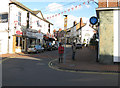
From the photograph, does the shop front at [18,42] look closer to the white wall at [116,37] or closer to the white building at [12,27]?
the white building at [12,27]

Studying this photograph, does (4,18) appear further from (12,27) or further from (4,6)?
(12,27)

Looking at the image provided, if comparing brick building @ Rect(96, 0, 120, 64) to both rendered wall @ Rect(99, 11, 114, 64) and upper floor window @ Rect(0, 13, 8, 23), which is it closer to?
rendered wall @ Rect(99, 11, 114, 64)

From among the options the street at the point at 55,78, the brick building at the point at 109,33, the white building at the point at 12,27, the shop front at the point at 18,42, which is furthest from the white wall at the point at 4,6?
the street at the point at 55,78

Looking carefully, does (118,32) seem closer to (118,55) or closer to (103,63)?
(118,55)

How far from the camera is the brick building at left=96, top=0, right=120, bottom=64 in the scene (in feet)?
39.2

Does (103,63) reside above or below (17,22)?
below

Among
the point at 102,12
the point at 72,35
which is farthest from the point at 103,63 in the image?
the point at 72,35

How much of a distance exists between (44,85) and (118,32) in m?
8.62

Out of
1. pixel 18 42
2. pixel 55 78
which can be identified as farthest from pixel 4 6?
pixel 55 78

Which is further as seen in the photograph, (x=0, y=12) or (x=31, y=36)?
(x=31, y=36)

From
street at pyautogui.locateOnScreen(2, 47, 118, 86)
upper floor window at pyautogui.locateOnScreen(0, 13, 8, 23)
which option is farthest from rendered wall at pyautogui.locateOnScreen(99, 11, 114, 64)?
upper floor window at pyautogui.locateOnScreen(0, 13, 8, 23)

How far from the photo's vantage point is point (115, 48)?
1196 cm

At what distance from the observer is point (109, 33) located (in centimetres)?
1205

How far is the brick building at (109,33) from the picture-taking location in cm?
1194
